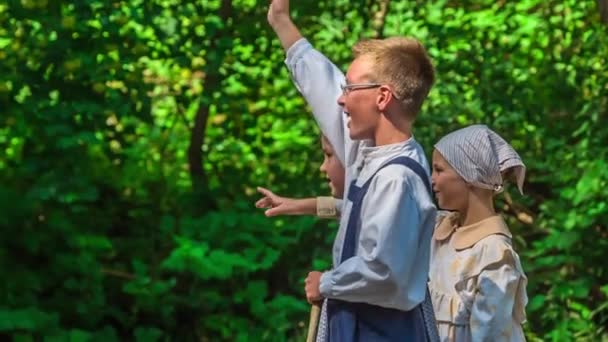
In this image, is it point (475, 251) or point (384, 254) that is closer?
point (384, 254)

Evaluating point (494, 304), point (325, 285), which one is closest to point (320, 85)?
point (325, 285)

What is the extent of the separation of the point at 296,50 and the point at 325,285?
2.41ft

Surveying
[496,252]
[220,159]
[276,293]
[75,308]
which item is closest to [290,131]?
[220,159]

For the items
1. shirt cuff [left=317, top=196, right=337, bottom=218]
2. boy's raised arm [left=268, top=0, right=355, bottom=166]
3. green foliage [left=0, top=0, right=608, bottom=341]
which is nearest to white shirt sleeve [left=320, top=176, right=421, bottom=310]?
boy's raised arm [left=268, top=0, right=355, bottom=166]

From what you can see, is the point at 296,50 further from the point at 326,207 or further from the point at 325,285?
the point at 325,285

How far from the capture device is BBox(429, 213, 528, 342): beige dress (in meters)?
3.75

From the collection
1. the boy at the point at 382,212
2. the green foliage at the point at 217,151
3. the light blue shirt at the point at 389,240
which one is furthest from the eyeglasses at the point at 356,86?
the green foliage at the point at 217,151

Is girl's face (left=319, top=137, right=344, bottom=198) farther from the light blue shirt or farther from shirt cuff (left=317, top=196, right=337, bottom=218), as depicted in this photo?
the light blue shirt

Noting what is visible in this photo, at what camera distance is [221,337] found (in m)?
7.33

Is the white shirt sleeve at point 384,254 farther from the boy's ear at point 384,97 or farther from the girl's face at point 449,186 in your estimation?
the girl's face at point 449,186

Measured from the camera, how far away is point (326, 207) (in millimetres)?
3809

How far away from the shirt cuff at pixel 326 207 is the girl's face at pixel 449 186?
299 mm

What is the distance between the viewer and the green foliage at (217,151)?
6.51 metres

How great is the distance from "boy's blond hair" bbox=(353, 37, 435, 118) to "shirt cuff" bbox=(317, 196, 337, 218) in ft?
1.62
